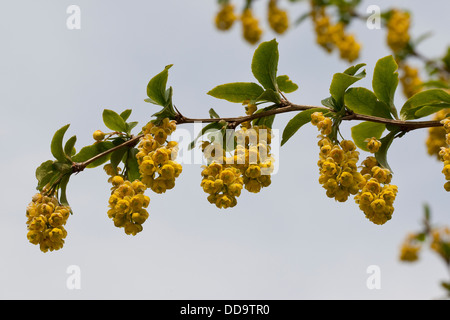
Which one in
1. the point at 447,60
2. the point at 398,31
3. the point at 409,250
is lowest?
the point at 409,250

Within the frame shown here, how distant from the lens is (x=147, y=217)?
1.75 meters

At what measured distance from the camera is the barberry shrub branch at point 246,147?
5.58 feet

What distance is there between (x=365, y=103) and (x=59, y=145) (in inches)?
45.1

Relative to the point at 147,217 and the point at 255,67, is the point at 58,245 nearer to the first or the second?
the point at 147,217

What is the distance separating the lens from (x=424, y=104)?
1.94 m

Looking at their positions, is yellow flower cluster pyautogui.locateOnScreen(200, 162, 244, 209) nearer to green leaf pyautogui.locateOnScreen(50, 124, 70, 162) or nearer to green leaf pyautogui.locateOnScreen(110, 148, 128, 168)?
green leaf pyautogui.locateOnScreen(110, 148, 128, 168)

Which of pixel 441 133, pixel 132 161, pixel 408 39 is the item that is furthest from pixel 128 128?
pixel 408 39

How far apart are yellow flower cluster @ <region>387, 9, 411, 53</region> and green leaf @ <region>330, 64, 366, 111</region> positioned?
415 cm

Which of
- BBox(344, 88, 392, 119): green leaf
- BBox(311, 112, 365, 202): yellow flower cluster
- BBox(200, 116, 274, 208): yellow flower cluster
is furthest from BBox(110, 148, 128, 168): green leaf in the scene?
BBox(344, 88, 392, 119): green leaf

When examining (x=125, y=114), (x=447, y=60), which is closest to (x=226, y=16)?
(x=447, y=60)

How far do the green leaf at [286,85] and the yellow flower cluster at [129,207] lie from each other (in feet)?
2.27

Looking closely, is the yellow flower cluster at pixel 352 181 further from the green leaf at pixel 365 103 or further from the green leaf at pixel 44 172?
the green leaf at pixel 44 172

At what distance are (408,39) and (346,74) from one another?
435 cm

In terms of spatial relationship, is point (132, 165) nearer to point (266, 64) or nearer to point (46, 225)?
point (46, 225)
